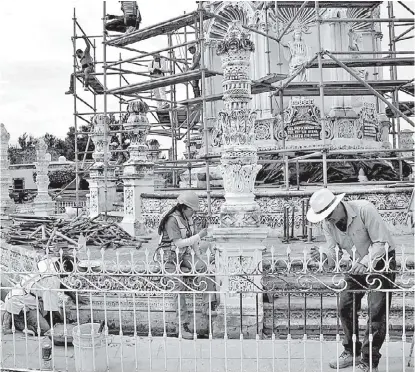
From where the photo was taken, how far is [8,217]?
12227mm

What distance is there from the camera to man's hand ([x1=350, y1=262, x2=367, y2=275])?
161 inches

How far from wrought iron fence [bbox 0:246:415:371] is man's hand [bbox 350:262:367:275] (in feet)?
0.18

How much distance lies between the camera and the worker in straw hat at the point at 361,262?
4.11m

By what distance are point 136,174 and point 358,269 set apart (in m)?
6.51

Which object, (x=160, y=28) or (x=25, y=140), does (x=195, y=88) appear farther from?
(x=25, y=140)

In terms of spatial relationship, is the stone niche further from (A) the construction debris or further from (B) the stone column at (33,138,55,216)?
(B) the stone column at (33,138,55,216)

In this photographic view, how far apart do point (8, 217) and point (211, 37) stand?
301 inches

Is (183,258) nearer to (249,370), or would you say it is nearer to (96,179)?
(249,370)

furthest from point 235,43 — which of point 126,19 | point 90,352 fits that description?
point 126,19

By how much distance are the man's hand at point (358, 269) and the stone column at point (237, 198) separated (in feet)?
4.74

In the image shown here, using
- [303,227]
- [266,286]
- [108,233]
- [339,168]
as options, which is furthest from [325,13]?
[266,286]

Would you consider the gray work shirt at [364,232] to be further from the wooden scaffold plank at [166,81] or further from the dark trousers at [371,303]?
the wooden scaffold plank at [166,81]

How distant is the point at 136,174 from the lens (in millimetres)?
10023

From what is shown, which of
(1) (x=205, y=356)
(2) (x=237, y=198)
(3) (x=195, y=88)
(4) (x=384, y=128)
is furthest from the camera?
(3) (x=195, y=88)
